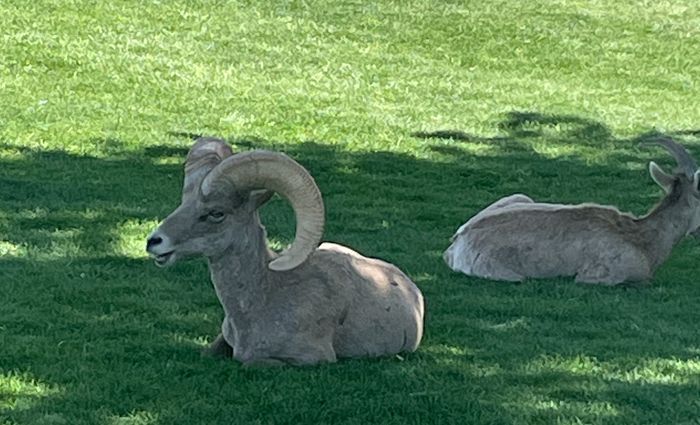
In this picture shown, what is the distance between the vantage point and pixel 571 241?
40.9 feet

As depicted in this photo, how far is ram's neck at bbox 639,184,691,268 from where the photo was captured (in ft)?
42.2

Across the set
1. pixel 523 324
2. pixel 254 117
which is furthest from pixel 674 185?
pixel 254 117

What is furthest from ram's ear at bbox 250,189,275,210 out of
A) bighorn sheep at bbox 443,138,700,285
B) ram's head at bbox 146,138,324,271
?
bighorn sheep at bbox 443,138,700,285

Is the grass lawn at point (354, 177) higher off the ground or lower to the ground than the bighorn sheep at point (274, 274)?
lower

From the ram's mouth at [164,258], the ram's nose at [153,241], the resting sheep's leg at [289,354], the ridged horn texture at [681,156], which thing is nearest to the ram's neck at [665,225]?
the ridged horn texture at [681,156]

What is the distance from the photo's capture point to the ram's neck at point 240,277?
29.8ft

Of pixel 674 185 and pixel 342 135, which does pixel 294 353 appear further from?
pixel 342 135

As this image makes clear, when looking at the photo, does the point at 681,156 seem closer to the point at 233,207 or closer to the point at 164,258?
the point at 233,207

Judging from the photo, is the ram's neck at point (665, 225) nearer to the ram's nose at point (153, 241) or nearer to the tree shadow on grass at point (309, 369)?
the tree shadow on grass at point (309, 369)

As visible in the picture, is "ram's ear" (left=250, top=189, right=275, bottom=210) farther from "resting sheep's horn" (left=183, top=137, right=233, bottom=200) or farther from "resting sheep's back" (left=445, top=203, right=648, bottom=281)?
"resting sheep's back" (left=445, top=203, right=648, bottom=281)

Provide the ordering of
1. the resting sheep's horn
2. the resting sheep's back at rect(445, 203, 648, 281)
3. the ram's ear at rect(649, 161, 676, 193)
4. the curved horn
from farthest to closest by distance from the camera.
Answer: the ram's ear at rect(649, 161, 676, 193) → the resting sheep's back at rect(445, 203, 648, 281) → the resting sheep's horn → the curved horn

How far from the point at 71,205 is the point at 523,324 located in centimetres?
540

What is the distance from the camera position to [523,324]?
10.4 meters

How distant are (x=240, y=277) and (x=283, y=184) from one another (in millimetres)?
780
